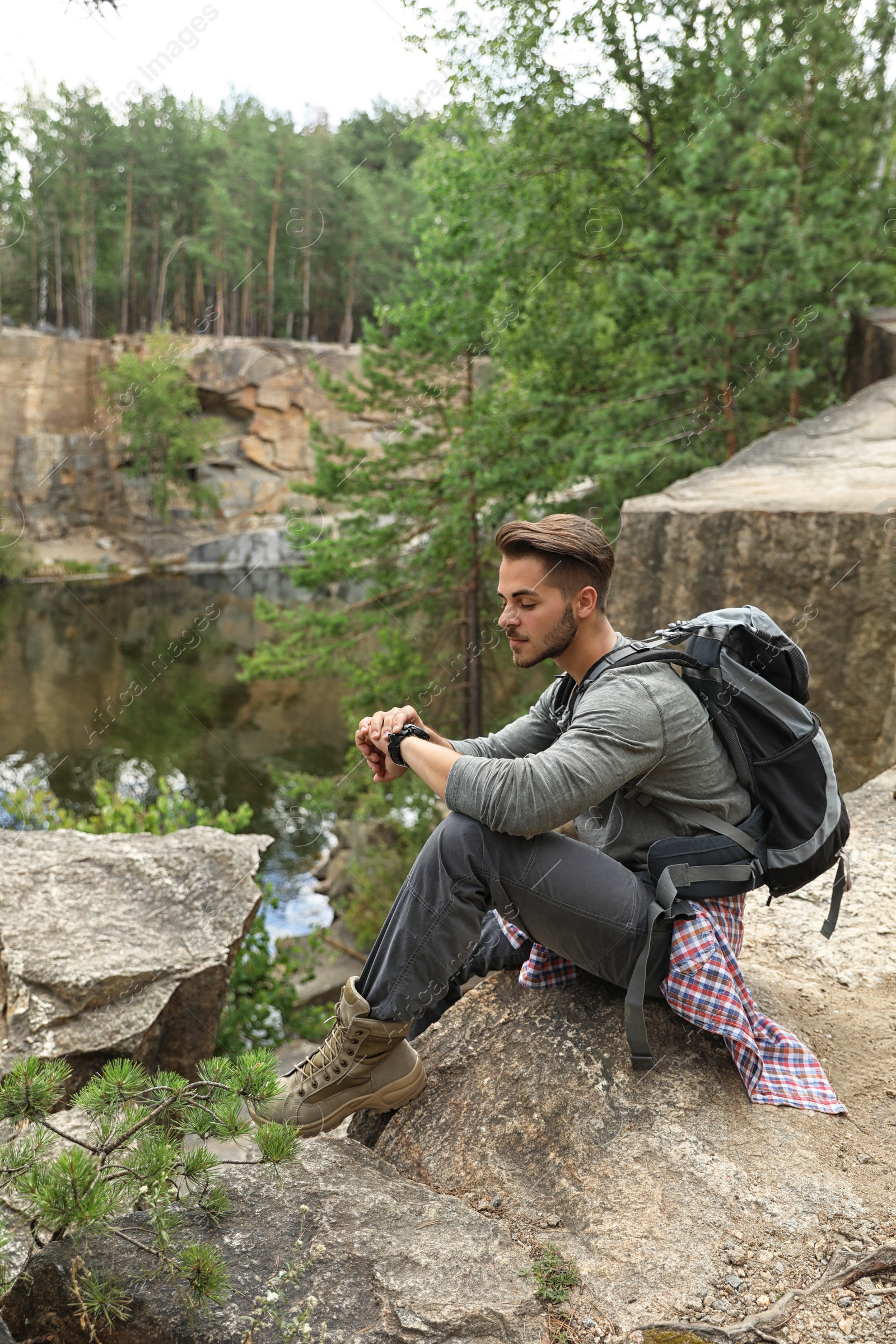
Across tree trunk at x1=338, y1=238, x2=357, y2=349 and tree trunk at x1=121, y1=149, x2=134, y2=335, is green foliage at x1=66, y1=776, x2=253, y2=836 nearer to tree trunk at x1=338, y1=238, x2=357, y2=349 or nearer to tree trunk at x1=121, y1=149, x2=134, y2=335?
tree trunk at x1=338, y1=238, x2=357, y2=349

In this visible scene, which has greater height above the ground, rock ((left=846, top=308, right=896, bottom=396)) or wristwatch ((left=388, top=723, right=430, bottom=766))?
rock ((left=846, top=308, right=896, bottom=396))

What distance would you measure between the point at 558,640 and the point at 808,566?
3955 mm

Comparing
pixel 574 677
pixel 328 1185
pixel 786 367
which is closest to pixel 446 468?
pixel 786 367

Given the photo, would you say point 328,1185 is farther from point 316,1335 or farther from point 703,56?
point 703,56

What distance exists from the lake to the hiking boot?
926 cm

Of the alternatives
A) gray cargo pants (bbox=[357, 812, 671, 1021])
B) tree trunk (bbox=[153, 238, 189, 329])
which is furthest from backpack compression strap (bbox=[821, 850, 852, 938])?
tree trunk (bbox=[153, 238, 189, 329])

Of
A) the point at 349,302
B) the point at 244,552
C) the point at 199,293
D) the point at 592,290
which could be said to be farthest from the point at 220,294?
the point at 592,290

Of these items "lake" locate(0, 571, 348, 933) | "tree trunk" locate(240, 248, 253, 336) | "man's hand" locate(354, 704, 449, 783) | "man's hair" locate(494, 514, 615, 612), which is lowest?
"lake" locate(0, 571, 348, 933)

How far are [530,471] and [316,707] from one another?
436 inches

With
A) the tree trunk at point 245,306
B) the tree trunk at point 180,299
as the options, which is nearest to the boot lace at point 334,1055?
the tree trunk at point 245,306

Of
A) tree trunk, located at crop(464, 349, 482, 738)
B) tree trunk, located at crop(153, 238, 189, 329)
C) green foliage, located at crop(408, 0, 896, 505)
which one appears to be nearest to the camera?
green foliage, located at crop(408, 0, 896, 505)

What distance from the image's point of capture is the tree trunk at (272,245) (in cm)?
3180

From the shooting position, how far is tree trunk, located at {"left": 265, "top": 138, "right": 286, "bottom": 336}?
3180 centimetres

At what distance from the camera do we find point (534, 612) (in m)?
2.41
